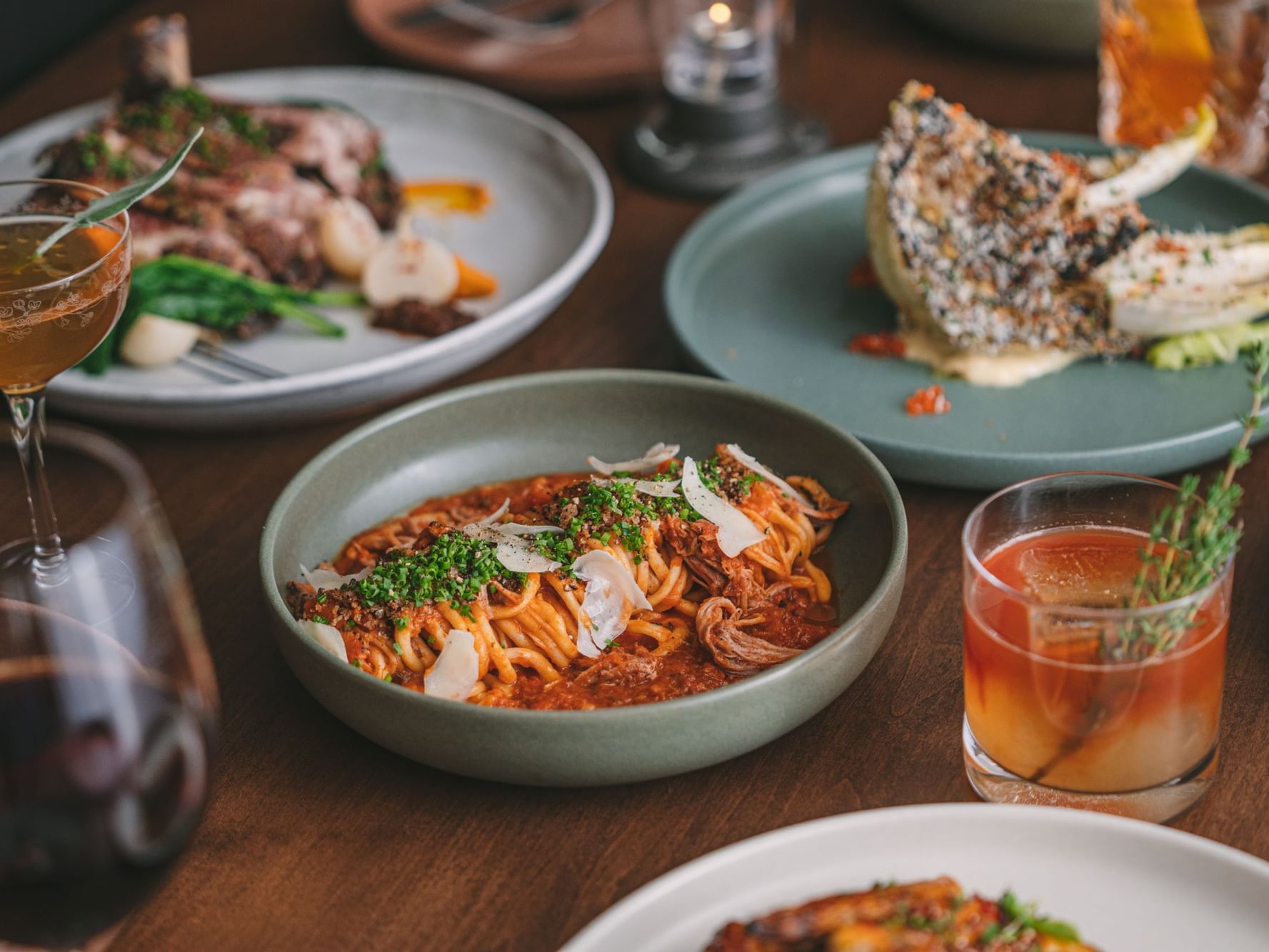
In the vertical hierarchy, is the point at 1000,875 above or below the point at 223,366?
above

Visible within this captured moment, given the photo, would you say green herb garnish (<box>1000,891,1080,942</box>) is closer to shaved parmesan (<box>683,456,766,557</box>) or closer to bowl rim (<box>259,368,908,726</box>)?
bowl rim (<box>259,368,908,726</box>)

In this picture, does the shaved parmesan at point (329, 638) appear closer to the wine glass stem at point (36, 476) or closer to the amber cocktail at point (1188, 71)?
the wine glass stem at point (36, 476)

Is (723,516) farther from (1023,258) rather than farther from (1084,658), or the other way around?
(1023,258)

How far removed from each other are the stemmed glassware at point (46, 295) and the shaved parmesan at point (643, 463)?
2.58 ft

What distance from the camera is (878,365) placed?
2.65 metres

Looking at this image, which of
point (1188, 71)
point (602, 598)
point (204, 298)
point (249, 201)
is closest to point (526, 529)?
point (602, 598)

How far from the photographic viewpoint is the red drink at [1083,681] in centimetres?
150

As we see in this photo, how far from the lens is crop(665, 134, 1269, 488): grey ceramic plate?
228 cm

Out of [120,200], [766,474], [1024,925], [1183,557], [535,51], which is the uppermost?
[120,200]

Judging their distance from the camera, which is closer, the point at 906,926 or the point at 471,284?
the point at 906,926

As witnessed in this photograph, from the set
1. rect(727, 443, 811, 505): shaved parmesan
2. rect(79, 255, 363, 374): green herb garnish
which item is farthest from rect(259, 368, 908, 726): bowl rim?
rect(79, 255, 363, 374): green herb garnish

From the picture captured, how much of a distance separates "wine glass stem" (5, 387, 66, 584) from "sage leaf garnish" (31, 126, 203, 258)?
0.77 ft

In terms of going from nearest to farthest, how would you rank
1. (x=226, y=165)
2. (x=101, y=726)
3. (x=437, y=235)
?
(x=101, y=726) < (x=226, y=165) < (x=437, y=235)

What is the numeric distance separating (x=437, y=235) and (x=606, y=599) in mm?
1616
